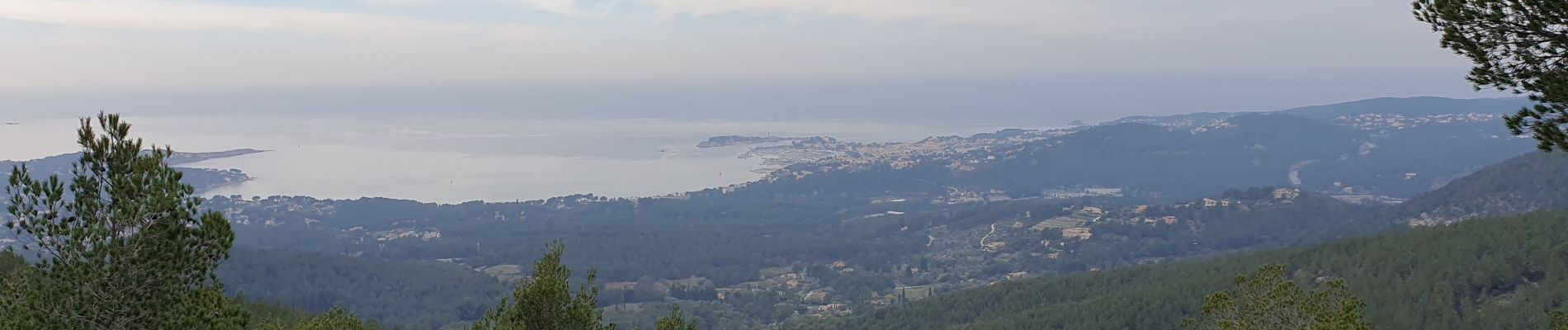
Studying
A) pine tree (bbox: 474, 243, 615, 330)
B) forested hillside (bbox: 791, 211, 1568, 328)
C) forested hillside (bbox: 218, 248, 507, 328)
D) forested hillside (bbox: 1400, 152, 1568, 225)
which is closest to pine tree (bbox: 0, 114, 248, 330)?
pine tree (bbox: 474, 243, 615, 330)

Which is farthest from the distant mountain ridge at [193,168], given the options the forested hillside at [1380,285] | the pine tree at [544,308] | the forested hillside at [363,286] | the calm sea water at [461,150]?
the pine tree at [544,308]

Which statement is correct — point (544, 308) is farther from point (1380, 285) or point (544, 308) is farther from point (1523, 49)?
point (1380, 285)

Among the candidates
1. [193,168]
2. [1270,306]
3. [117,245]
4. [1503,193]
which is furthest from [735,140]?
[117,245]

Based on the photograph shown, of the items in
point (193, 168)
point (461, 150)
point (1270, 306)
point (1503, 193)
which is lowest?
point (1503, 193)

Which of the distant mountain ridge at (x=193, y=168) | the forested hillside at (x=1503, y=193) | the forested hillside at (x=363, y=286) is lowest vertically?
the forested hillside at (x=363, y=286)

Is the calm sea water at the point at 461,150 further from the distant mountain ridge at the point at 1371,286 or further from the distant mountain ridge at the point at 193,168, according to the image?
the distant mountain ridge at the point at 1371,286

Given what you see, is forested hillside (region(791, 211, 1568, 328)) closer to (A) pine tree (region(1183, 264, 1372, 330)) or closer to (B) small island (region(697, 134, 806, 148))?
(A) pine tree (region(1183, 264, 1372, 330))
